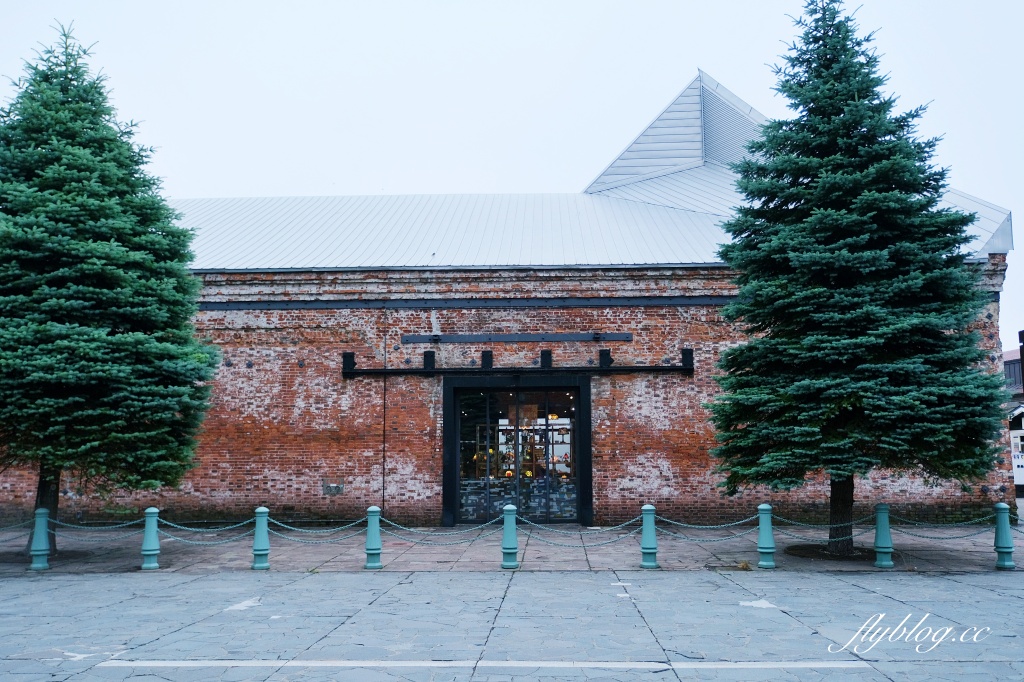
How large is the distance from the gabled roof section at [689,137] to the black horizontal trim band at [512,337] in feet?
25.8

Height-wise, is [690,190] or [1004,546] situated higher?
[690,190]

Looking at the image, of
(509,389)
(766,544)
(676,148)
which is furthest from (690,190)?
(766,544)

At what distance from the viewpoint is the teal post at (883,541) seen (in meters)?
10.6

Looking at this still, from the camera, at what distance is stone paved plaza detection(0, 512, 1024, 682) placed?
19.0 feet

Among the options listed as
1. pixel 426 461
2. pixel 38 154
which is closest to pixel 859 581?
pixel 426 461

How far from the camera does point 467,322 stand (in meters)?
16.0

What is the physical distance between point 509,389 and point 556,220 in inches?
212

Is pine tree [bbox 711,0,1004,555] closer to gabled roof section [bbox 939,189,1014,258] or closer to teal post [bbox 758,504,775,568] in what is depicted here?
teal post [bbox 758,504,775,568]

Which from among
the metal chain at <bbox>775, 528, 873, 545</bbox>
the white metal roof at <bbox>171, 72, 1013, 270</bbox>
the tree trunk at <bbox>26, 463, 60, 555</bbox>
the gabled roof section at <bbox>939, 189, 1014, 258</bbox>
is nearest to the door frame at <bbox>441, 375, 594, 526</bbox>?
the white metal roof at <bbox>171, 72, 1013, 270</bbox>

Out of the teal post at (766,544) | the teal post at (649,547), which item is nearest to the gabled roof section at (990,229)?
the teal post at (766,544)

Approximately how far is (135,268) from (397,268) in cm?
515

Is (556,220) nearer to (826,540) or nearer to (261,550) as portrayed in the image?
(826,540)

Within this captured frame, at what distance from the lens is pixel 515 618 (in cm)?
749

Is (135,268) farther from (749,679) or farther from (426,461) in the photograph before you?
(749,679)
